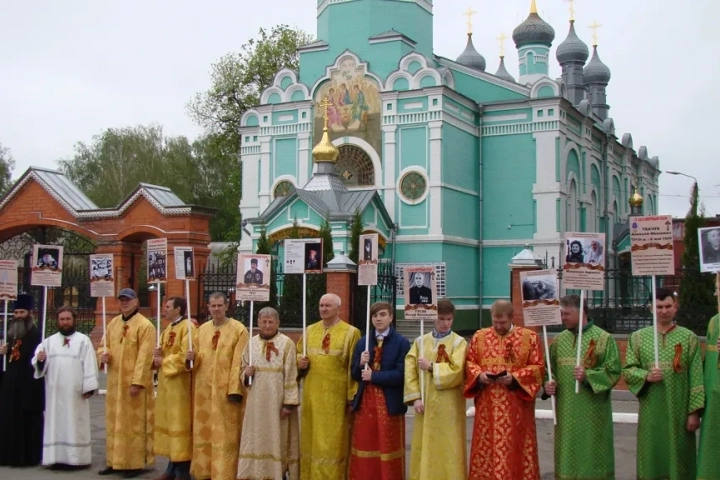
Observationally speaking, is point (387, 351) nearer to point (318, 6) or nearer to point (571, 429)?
point (571, 429)

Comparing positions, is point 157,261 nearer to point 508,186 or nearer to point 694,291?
point 694,291

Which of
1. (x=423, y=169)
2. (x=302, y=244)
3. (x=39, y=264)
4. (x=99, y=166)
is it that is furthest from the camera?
(x=99, y=166)

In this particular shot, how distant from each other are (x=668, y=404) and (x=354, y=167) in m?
18.9

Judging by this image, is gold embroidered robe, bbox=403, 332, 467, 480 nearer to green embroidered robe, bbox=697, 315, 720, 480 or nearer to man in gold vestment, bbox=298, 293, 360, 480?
man in gold vestment, bbox=298, 293, 360, 480

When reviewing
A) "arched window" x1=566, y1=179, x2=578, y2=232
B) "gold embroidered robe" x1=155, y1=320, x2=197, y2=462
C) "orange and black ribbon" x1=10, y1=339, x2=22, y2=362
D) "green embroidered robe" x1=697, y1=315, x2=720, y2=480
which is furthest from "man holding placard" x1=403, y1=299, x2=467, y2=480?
"arched window" x1=566, y1=179, x2=578, y2=232

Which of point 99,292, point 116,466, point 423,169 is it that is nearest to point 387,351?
point 116,466

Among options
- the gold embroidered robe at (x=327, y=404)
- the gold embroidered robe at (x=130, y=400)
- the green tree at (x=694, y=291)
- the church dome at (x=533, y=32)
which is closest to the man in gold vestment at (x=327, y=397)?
the gold embroidered robe at (x=327, y=404)

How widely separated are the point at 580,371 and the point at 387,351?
1541 mm

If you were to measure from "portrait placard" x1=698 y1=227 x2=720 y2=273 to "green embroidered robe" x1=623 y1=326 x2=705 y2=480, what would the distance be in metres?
0.52

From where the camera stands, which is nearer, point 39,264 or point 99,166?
point 39,264

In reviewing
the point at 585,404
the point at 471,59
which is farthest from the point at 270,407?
Result: the point at 471,59

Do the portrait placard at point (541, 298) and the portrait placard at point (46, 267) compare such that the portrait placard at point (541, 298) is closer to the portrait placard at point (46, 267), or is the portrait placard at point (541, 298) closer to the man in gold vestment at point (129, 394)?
the man in gold vestment at point (129, 394)

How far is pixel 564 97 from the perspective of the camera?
25078 millimetres

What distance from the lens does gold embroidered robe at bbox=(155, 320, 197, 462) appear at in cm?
778
